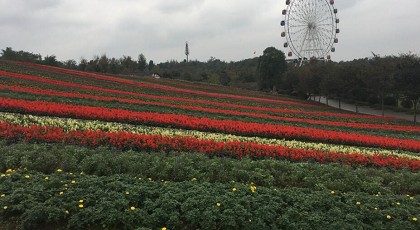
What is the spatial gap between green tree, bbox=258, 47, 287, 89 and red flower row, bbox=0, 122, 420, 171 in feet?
209

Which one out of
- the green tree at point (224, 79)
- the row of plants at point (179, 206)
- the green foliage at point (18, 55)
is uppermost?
the green foliage at point (18, 55)

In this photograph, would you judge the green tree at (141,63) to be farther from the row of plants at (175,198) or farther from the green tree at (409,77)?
the row of plants at (175,198)

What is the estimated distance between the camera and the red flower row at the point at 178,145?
10328 millimetres

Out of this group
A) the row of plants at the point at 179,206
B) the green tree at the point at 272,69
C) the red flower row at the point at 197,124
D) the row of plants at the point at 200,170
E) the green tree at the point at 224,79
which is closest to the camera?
the row of plants at the point at 179,206

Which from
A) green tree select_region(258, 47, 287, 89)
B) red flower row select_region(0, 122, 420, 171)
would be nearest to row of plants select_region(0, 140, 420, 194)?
red flower row select_region(0, 122, 420, 171)

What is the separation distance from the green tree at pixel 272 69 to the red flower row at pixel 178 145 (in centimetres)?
6375

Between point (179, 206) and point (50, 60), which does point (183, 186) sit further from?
point (50, 60)

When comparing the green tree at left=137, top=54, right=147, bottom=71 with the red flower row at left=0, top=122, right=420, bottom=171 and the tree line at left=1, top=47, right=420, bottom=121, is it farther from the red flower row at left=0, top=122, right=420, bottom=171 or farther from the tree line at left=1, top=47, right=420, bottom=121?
the red flower row at left=0, top=122, right=420, bottom=171

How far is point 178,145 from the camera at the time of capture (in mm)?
10883

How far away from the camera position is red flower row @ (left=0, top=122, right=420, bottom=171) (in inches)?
407

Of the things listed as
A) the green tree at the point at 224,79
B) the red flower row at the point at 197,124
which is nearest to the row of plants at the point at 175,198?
the red flower row at the point at 197,124

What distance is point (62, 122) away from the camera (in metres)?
13.2

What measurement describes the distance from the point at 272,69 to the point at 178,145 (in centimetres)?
6555

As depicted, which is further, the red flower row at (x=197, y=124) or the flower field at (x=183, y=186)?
the red flower row at (x=197, y=124)
